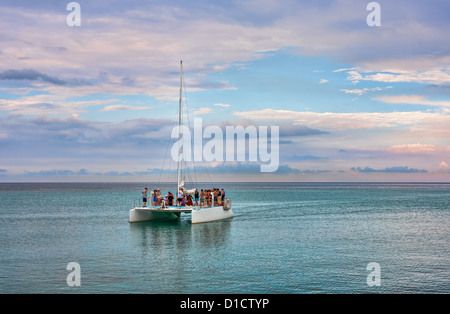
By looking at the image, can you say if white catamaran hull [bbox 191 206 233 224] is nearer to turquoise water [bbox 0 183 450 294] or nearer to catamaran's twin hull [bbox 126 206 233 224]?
catamaran's twin hull [bbox 126 206 233 224]

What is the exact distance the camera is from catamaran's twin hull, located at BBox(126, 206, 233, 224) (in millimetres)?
31984

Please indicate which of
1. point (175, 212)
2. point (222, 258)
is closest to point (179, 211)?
point (175, 212)

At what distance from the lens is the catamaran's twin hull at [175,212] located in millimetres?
31984

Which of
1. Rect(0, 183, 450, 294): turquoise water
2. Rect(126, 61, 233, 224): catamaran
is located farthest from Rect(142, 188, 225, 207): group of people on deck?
Rect(0, 183, 450, 294): turquoise water

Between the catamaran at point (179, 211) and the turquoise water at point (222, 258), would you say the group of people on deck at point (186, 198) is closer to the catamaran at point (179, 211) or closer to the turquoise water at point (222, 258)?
the catamaran at point (179, 211)

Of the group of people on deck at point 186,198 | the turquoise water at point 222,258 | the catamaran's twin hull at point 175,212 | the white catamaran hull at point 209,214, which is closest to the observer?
the turquoise water at point 222,258

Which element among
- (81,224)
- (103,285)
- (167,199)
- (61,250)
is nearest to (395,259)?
(103,285)

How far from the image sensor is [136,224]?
33.3 meters

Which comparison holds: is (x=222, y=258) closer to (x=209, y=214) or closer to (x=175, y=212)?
(x=209, y=214)

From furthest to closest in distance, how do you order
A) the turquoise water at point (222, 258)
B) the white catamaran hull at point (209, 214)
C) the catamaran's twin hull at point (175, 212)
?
1. the white catamaran hull at point (209, 214)
2. the catamaran's twin hull at point (175, 212)
3. the turquoise water at point (222, 258)

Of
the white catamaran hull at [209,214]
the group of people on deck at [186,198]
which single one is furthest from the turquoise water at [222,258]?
the group of people on deck at [186,198]

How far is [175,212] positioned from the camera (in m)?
34.8
